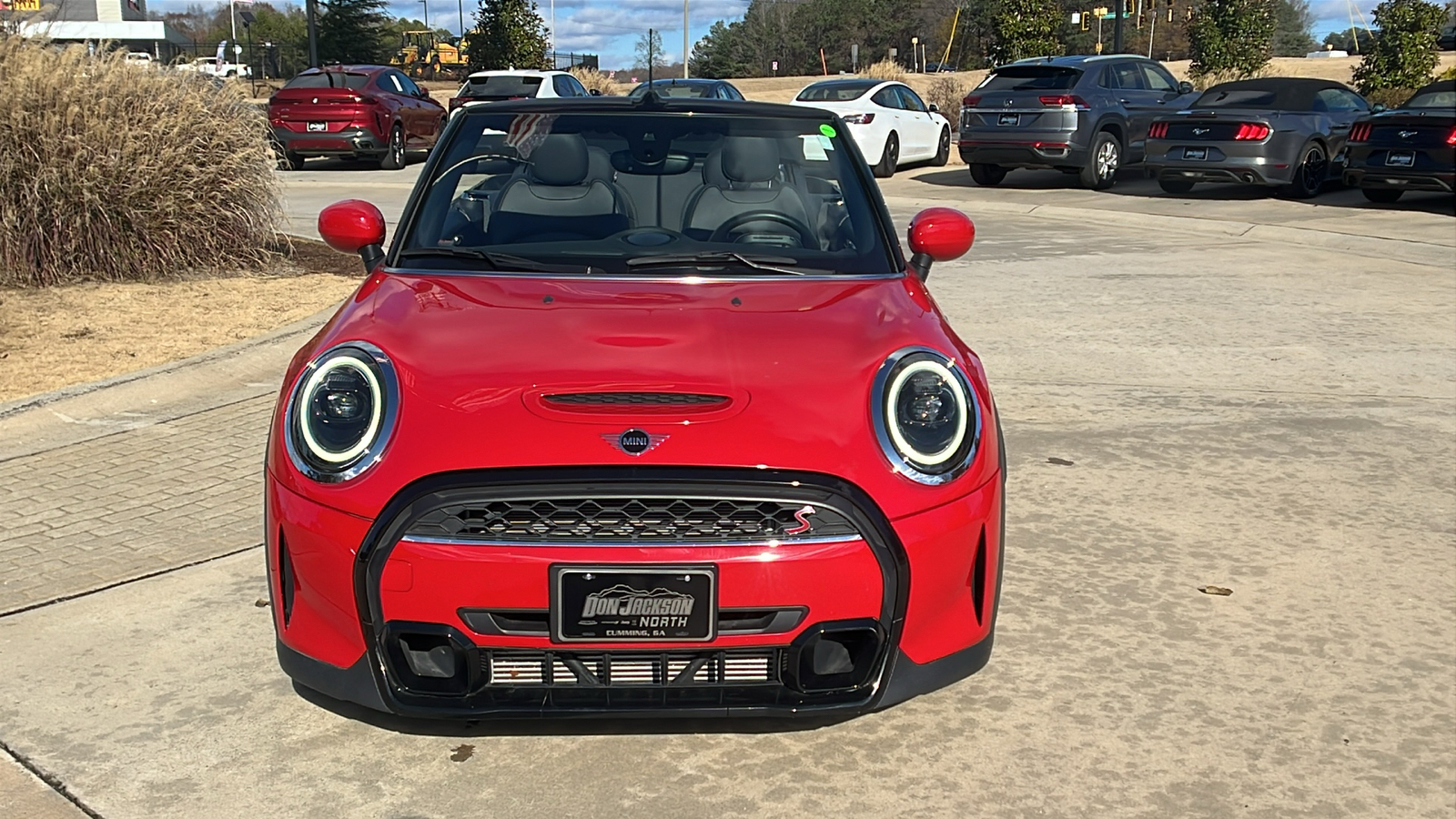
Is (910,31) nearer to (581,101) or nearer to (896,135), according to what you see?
(896,135)

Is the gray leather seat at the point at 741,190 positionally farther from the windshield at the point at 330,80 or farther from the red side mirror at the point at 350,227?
the windshield at the point at 330,80

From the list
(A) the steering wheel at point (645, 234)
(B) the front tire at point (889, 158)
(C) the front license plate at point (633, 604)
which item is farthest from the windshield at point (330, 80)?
(C) the front license plate at point (633, 604)

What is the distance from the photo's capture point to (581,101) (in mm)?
4664

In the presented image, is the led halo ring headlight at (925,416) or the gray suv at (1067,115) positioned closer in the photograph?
the led halo ring headlight at (925,416)

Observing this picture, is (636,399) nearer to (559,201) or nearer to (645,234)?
(645,234)

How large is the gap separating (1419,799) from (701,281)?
2.11 metres

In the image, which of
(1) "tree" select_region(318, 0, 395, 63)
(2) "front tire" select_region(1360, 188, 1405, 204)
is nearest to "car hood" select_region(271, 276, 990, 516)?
(2) "front tire" select_region(1360, 188, 1405, 204)

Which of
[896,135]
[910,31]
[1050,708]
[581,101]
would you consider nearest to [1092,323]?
[581,101]

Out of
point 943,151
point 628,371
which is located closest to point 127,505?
point 628,371

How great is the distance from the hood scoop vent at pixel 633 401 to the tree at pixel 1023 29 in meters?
28.0

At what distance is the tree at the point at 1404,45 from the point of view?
2748cm

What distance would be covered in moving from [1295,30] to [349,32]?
91.9 m

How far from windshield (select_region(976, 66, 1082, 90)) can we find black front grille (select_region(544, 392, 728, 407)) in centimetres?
1580

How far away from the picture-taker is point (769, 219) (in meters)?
4.34
